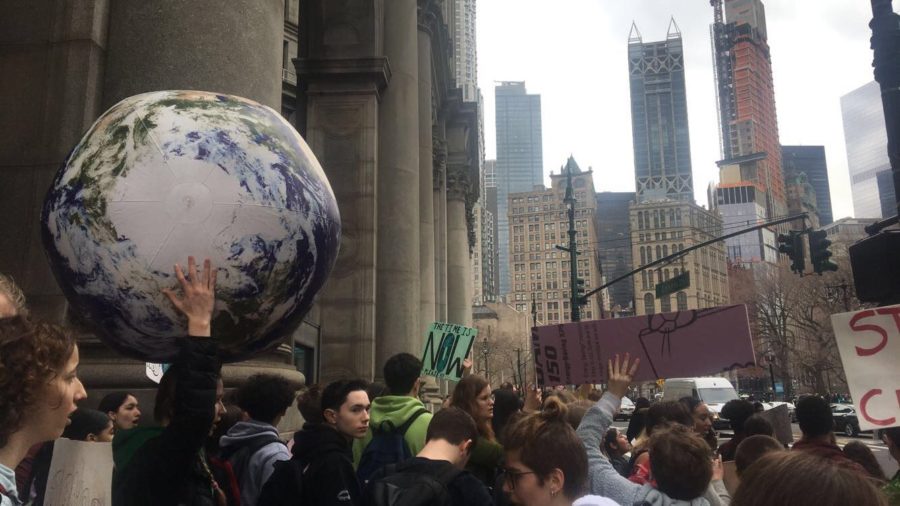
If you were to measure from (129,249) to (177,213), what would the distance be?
0.69ft

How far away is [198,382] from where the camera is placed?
2.63 meters

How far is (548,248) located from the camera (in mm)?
142375

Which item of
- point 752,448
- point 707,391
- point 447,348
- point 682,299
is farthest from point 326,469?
point 682,299

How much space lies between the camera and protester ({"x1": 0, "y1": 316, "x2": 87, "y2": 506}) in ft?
7.09

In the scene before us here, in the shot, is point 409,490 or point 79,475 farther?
point 409,490

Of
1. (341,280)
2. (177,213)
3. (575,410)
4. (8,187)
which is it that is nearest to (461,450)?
(177,213)

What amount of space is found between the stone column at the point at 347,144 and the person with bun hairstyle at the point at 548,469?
1144 cm

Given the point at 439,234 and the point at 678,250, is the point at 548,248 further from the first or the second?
the point at 439,234

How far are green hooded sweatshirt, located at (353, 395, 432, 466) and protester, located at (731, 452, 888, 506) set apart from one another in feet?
11.7

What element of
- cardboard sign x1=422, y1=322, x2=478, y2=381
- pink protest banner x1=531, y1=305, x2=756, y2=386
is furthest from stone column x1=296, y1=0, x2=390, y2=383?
pink protest banner x1=531, y1=305, x2=756, y2=386

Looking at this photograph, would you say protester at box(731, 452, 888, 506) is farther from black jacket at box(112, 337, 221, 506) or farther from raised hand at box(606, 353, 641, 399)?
raised hand at box(606, 353, 641, 399)

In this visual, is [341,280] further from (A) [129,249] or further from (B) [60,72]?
(A) [129,249]

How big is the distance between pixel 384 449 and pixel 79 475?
3.03 meters

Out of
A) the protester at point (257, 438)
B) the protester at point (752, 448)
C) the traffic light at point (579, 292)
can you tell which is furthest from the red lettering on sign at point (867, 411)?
the traffic light at point (579, 292)
